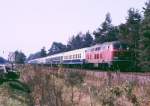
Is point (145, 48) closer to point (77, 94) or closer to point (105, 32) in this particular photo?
point (77, 94)

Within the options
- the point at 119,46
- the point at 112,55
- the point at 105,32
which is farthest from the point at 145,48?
the point at 105,32

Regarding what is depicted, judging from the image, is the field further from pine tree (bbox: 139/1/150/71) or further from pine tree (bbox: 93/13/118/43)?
pine tree (bbox: 93/13/118/43)

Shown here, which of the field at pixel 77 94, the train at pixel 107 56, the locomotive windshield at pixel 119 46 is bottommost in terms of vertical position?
the field at pixel 77 94

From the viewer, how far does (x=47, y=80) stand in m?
21.2

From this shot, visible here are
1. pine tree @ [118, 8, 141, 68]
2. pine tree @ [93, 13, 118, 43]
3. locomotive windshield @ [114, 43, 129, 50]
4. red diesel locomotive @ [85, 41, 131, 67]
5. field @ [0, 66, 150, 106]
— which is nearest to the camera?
field @ [0, 66, 150, 106]

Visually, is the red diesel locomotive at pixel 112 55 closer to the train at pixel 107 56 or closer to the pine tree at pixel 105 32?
the train at pixel 107 56

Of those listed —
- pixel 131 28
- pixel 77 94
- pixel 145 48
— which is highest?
pixel 131 28

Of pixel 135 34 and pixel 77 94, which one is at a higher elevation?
pixel 135 34

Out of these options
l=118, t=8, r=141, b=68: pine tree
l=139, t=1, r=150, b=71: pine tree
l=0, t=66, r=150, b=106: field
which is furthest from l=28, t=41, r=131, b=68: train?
l=0, t=66, r=150, b=106: field

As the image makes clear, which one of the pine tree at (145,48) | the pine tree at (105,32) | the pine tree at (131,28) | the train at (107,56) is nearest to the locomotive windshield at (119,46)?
the train at (107,56)

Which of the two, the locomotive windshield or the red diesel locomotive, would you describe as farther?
the locomotive windshield

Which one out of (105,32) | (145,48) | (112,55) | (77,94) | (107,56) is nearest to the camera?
(77,94)

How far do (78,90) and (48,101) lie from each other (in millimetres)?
2982

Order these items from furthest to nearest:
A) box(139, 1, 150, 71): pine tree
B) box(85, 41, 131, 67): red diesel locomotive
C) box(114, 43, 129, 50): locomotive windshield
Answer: box(139, 1, 150, 71): pine tree, box(114, 43, 129, 50): locomotive windshield, box(85, 41, 131, 67): red diesel locomotive
